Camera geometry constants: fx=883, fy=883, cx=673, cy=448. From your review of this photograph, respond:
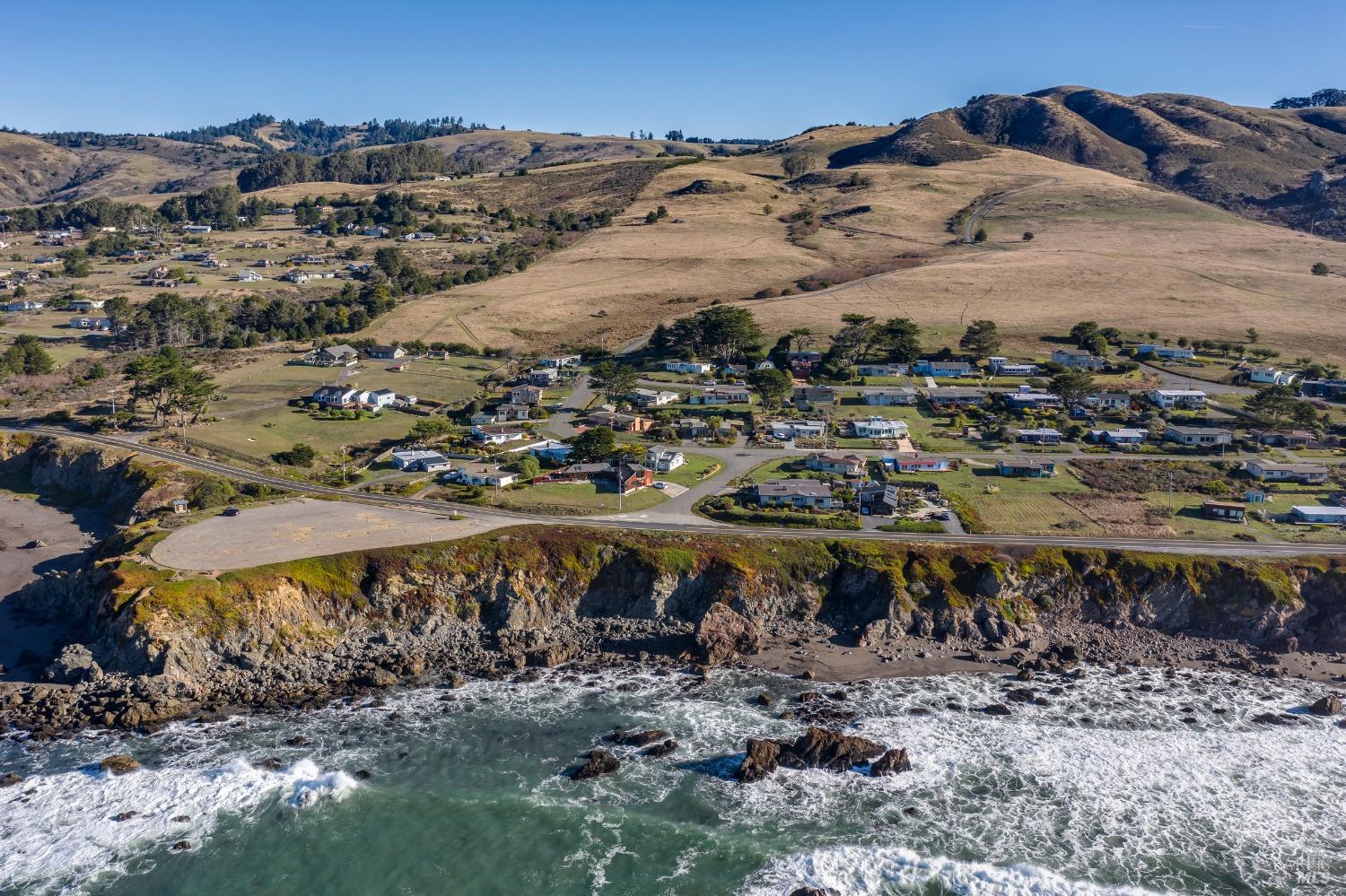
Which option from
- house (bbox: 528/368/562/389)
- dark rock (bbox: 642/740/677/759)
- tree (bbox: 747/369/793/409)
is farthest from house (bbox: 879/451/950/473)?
house (bbox: 528/368/562/389)

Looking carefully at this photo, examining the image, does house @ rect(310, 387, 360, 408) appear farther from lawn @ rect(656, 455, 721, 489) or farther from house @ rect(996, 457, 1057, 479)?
house @ rect(996, 457, 1057, 479)

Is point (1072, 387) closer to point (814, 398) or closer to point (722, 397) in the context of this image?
point (814, 398)

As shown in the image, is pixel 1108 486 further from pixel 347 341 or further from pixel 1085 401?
pixel 347 341

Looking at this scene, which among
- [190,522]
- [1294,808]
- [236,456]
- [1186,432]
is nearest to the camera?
[1294,808]

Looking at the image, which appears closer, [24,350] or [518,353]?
[24,350]

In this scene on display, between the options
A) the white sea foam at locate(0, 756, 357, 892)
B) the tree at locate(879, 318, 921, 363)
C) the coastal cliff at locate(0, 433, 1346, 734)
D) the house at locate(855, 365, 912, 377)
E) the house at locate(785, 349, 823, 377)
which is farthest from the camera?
the tree at locate(879, 318, 921, 363)

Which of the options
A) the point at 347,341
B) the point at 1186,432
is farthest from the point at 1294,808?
the point at 347,341

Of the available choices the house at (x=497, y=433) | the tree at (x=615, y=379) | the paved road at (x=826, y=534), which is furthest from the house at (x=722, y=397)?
the paved road at (x=826, y=534)

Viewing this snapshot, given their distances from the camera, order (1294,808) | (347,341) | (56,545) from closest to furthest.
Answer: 1. (1294,808)
2. (56,545)
3. (347,341)
